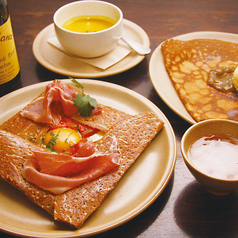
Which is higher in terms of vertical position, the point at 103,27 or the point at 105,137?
the point at 103,27

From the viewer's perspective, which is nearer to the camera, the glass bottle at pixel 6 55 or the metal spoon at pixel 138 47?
the glass bottle at pixel 6 55

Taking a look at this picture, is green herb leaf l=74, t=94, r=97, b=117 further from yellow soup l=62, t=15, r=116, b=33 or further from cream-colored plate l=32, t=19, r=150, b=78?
yellow soup l=62, t=15, r=116, b=33

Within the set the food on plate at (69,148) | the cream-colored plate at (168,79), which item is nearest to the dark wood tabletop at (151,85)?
the cream-colored plate at (168,79)

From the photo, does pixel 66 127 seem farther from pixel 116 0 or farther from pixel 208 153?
pixel 116 0

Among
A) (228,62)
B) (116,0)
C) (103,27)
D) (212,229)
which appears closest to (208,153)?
(212,229)

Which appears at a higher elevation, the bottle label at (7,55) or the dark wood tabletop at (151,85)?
the bottle label at (7,55)

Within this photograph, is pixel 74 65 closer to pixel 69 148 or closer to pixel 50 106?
pixel 50 106

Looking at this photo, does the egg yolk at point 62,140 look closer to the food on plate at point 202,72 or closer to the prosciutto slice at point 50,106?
the prosciutto slice at point 50,106

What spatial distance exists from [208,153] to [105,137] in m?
0.66

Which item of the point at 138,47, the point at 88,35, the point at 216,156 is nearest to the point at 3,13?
the point at 88,35

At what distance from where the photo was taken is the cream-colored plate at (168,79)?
2.06m

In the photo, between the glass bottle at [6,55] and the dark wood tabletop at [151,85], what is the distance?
0.66ft

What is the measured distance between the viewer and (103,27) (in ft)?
9.28

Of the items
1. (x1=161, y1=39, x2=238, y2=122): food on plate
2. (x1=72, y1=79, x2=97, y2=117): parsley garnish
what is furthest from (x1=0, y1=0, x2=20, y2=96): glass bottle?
(x1=161, y1=39, x2=238, y2=122): food on plate
